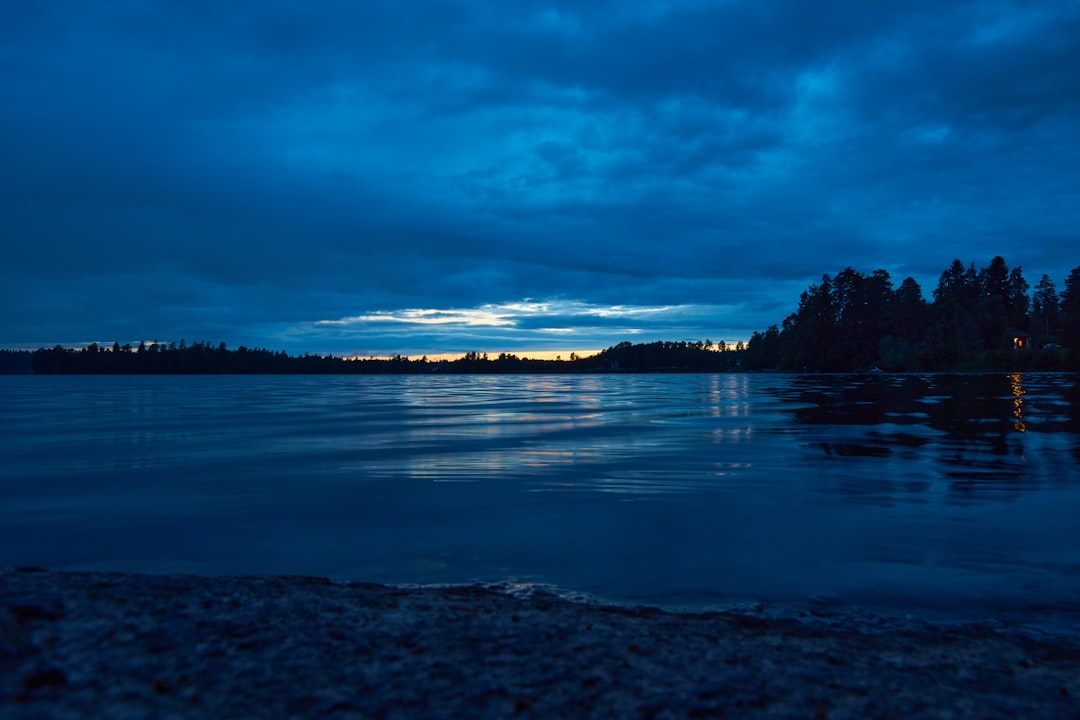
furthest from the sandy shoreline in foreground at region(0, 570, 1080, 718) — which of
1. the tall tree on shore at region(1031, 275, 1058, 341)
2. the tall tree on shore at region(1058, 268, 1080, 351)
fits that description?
the tall tree on shore at region(1031, 275, 1058, 341)

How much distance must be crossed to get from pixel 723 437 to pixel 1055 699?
1607 centimetres

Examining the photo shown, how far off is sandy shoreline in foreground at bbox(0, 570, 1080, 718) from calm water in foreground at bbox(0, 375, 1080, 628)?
1.19 meters

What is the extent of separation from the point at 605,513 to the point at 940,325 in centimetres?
13621

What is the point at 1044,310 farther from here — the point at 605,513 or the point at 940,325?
the point at 605,513

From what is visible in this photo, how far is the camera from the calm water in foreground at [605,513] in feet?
21.5

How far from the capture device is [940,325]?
403 ft

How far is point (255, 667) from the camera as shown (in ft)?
12.2

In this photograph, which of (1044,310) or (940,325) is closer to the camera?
(940,325)

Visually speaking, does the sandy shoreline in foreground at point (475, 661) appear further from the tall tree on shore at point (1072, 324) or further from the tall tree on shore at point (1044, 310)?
the tall tree on shore at point (1044, 310)

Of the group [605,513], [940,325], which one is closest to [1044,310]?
[940,325]

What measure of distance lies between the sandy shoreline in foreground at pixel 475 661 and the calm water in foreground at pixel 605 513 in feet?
3.91

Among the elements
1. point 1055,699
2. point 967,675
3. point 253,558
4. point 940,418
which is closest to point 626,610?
point 967,675

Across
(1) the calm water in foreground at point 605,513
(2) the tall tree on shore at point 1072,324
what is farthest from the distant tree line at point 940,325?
(1) the calm water in foreground at point 605,513

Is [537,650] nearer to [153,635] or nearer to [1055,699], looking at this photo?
[153,635]
